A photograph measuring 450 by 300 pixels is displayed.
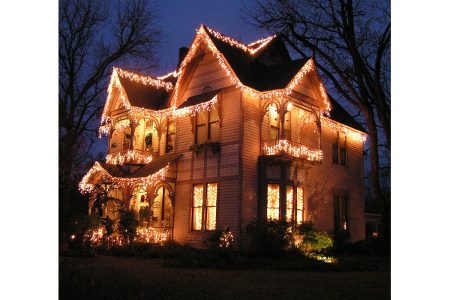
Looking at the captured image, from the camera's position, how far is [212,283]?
10477mm

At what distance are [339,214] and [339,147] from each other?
3.62 metres

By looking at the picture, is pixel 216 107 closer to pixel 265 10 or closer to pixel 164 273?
pixel 265 10

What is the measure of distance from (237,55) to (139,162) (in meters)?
6.86

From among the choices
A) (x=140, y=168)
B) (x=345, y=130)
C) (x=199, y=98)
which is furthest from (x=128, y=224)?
(x=345, y=130)

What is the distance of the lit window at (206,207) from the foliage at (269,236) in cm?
197

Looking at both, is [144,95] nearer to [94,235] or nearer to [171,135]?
[171,135]

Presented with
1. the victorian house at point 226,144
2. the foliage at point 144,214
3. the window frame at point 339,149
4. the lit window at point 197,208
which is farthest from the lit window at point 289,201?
the foliage at point 144,214

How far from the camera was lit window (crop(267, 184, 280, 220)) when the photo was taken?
18.3m

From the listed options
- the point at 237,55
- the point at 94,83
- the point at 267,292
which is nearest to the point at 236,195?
the point at 237,55

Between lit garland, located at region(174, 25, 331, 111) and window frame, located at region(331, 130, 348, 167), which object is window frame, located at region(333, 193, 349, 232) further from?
lit garland, located at region(174, 25, 331, 111)

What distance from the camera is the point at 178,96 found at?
20750 millimetres

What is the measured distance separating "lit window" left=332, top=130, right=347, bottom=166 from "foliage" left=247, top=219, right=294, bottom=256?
7.71 metres

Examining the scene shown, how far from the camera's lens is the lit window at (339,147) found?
23.4 meters

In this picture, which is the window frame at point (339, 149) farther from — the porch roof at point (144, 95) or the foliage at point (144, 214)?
the foliage at point (144, 214)
